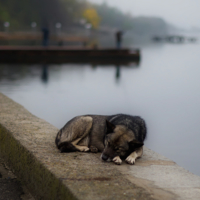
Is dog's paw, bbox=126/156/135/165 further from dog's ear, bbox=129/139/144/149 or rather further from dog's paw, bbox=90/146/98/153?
dog's paw, bbox=90/146/98/153

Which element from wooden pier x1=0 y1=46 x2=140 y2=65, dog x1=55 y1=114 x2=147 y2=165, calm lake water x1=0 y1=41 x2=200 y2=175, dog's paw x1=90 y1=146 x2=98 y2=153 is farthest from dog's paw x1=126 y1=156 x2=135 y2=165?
wooden pier x1=0 y1=46 x2=140 y2=65

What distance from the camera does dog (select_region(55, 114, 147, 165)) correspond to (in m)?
4.67

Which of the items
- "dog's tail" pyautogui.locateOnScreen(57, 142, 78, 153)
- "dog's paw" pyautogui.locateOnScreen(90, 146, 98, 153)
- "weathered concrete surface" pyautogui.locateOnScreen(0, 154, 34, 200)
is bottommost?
"weathered concrete surface" pyautogui.locateOnScreen(0, 154, 34, 200)

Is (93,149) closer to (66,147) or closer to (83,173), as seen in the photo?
(66,147)

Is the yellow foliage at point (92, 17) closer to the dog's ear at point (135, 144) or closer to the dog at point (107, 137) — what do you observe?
the dog at point (107, 137)

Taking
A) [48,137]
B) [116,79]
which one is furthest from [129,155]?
[116,79]

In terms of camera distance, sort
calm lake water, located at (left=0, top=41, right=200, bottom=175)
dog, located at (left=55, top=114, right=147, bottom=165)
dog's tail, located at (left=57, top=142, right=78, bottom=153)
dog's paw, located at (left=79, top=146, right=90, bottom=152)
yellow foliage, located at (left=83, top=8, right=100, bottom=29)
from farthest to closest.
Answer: yellow foliage, located at (left=83, top=8, right=100, bottom=29) → calm lake water, located at (left=0, top=41, right=200, bottom=175) → dog's paw, located at (left=79, top=146, right=90, bottom=152) → dog's tail, located at (left=57, top=142, right=78, bottom=153) → dog, located at (left=55, top=114, right=147, bottom=165)

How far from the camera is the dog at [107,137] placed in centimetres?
467

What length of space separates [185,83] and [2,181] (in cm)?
2497

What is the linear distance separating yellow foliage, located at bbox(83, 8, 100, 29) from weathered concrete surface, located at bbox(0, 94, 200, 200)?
160 m

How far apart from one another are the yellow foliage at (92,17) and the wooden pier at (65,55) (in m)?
126

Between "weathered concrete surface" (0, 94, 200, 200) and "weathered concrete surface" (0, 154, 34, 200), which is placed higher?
"weathered concrete surface" (0, 94, 200, 200)

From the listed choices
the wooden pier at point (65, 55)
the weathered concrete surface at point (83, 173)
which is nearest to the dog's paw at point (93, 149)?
the weathered concrete surface at point (83, 173)

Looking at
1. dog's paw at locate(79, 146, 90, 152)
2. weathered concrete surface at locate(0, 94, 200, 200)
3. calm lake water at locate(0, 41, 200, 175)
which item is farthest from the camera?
calm lake water at locate(0, 41, 200, 175)
